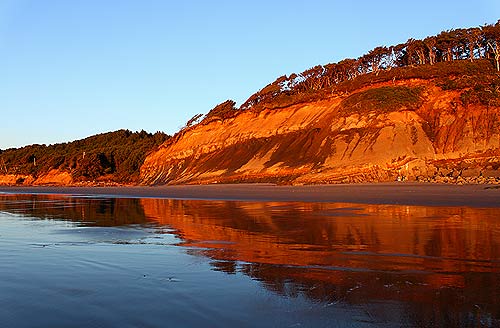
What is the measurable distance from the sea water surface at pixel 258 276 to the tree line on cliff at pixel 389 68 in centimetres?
2745

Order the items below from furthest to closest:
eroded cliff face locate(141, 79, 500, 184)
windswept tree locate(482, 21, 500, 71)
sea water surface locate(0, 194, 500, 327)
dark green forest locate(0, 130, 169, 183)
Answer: dark green forest locate(0, 130, 169, 183) < windswept tree locate(482, 21, 500, 71) < eroded cliff face locate(141, 79, 500, 184) < sea water surface locate(0, 194, 500, 327)

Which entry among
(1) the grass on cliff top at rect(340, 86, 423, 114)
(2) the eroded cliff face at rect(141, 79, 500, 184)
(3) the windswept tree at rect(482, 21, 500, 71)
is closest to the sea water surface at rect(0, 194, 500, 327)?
(2) the eroded cliff face at rect(141, 79, 500, 184)

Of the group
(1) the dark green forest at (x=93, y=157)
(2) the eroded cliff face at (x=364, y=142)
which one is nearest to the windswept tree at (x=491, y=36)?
(2) the eroded cliff face at (x=364, y=142)

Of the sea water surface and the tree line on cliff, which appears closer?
the sea water surface

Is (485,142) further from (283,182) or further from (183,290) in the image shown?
(183,290)

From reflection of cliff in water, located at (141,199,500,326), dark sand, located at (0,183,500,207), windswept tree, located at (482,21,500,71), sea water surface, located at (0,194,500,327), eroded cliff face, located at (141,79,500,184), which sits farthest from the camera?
windswept tree, located at (482,21,500,71)

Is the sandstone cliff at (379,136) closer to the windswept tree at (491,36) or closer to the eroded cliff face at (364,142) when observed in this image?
the eroded cliff face at (364,142)

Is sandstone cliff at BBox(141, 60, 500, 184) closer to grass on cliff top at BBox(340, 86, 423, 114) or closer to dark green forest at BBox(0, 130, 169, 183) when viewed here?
grass on cliff top at BBox(340, 86, 423, 114)

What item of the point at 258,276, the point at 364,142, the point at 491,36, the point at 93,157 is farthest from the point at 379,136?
the point at 93,157

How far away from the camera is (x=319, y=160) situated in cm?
3344

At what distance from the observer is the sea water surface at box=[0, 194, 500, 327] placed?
4426mm

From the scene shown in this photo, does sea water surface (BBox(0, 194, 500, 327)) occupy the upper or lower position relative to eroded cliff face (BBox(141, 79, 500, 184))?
lower

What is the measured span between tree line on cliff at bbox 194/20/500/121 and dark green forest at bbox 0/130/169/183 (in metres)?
16.3

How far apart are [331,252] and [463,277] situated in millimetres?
2473
